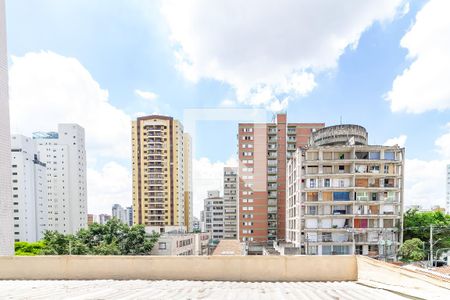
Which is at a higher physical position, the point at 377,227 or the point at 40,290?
the point at 40,290

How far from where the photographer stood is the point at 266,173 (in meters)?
33.8

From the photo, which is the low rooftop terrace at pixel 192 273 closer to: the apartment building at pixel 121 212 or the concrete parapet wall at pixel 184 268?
the concrete parapet wall at pixel 184 268

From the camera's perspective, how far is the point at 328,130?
2439 cm

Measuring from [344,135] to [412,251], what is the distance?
1126 centimetres

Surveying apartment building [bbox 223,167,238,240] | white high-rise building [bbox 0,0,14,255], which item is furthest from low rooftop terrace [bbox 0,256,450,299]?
apartment building [bbox 223,167,238,240]

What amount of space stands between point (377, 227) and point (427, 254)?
4367 millimetres

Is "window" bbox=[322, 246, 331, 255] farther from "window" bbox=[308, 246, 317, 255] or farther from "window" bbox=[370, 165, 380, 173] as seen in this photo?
"window" bbox=[370, 165, 380, 173]

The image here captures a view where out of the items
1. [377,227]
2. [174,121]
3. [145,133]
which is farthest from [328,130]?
[145,133]

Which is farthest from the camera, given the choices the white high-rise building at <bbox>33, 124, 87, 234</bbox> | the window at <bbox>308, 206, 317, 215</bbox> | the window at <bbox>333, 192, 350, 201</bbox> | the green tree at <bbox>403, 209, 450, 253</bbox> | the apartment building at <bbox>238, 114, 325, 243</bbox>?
the white high-rise building at <bbox>33, 124, 87, 234</bbox>

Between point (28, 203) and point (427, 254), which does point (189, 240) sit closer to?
point (427, 254)

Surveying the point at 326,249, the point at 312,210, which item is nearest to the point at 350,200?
the point at 312,210

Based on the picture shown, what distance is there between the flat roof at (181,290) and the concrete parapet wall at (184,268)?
107mm

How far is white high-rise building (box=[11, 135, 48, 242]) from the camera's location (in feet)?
126

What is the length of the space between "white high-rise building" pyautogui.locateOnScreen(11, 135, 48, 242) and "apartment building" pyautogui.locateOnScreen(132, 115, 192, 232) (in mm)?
17461
